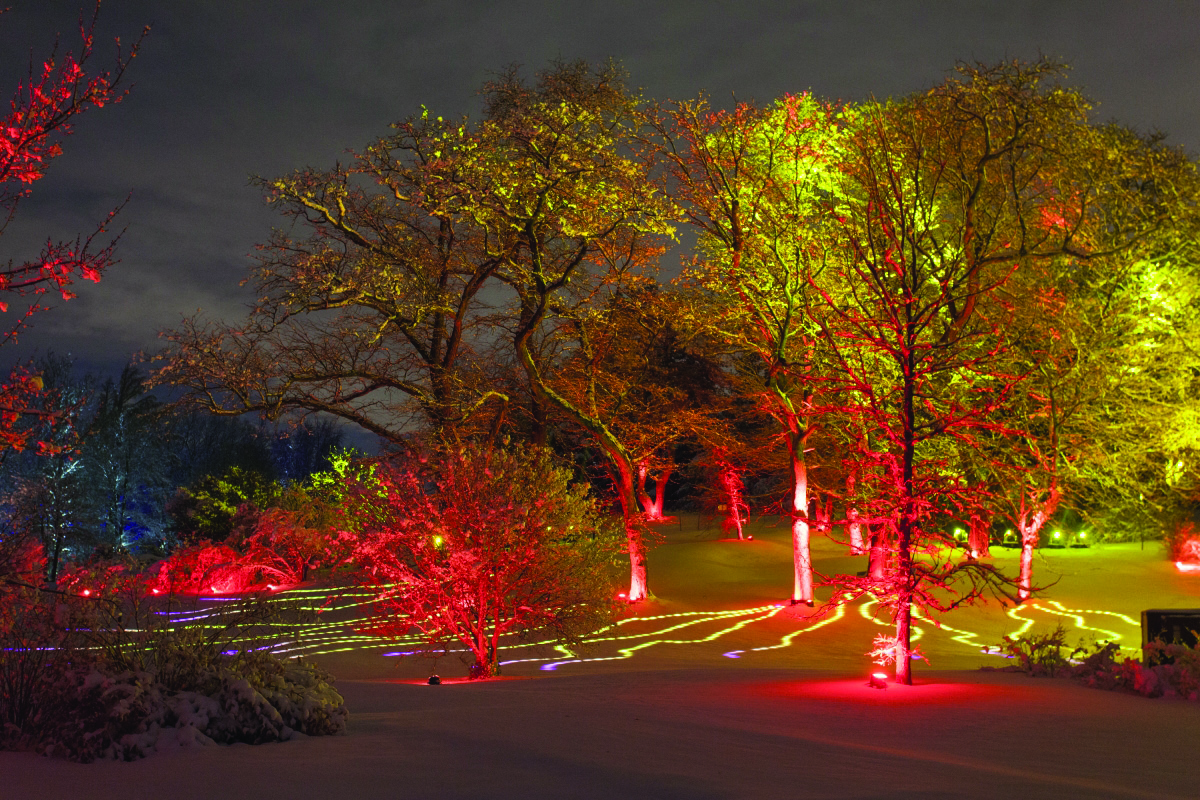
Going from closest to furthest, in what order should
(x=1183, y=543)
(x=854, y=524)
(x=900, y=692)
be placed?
(x=900, y=692)
(x=854, y=524)
(x=1183, y=543)

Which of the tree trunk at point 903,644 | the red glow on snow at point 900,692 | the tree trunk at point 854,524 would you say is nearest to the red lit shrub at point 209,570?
the tree trunk at point 854,524

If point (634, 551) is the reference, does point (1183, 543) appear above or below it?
below

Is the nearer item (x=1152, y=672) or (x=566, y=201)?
(x=1152, y=672)

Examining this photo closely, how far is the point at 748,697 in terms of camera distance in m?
7.34

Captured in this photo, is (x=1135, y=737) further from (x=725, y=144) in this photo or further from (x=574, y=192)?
(x=725, y=144)

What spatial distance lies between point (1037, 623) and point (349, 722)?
52.7 feet

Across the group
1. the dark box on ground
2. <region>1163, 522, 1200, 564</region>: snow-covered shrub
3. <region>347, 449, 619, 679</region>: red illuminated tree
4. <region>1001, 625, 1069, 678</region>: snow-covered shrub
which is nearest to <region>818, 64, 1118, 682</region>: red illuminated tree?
<region>1001, 625, 1069, 678</region>: snow-covered shrub

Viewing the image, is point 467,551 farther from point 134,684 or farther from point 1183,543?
point 1183,543

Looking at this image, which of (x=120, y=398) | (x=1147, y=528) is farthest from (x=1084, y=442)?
(x=120, y=398)

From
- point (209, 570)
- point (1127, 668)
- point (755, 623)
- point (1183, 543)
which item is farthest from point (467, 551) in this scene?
point (1183, 543)

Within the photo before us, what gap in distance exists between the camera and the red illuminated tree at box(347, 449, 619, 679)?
999 centimetres

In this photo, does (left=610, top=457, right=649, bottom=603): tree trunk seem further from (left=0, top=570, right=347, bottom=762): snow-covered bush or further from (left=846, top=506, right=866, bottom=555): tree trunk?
(left=0, top=570, right=347, bottom=762): snow-covered bush

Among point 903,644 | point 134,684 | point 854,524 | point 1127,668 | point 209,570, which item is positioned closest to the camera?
point 134,684

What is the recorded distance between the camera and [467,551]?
32.1 ft
